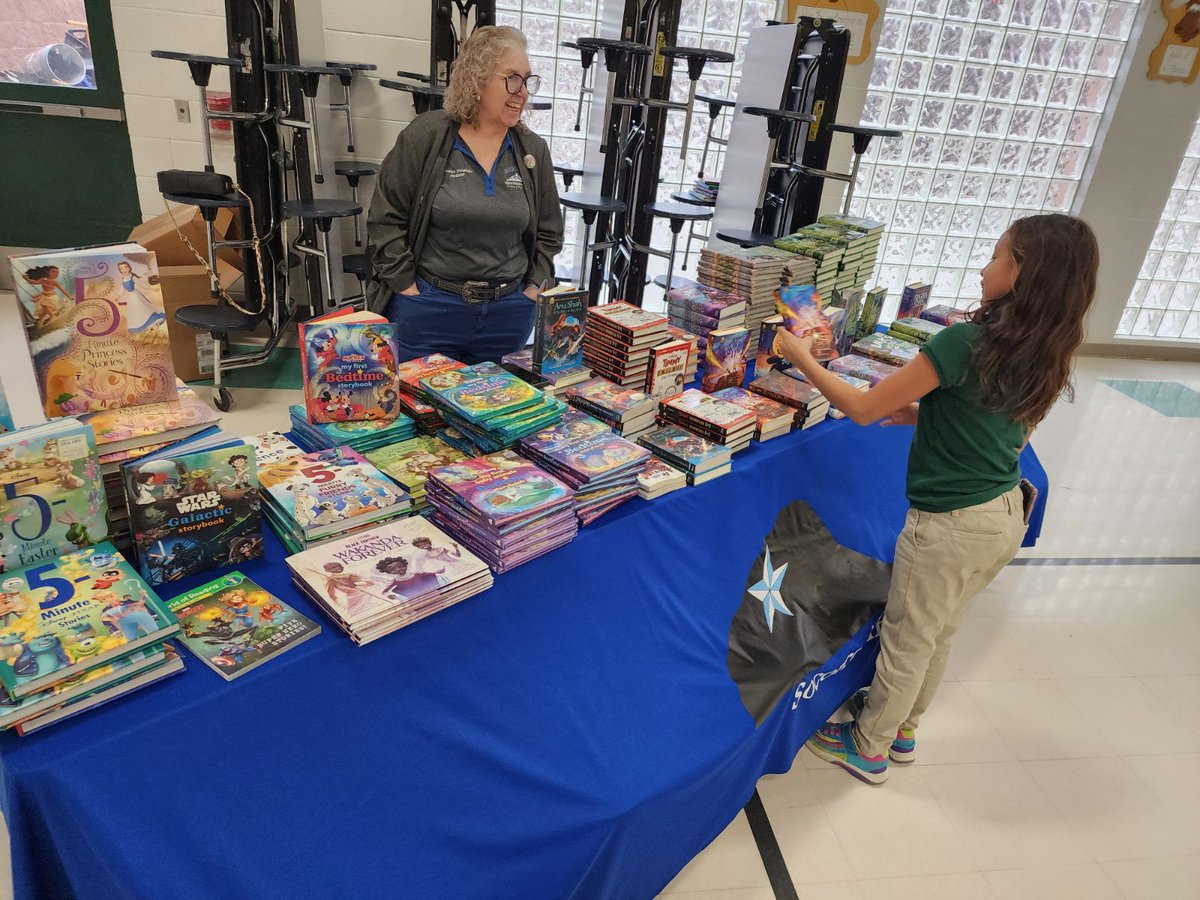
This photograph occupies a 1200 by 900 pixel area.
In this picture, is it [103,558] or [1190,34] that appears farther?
[1190,34]

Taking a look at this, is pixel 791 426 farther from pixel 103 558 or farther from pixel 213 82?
pixel 213 82

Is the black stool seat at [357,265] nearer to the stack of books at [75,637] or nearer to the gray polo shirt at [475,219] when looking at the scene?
the gray polo shirt at [475,219]

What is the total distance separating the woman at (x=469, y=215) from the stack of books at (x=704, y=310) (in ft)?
1.82

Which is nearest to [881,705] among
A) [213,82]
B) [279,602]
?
[279,602]

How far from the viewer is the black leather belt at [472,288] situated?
2.71 m

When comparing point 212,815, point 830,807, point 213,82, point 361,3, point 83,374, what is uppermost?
point 361,3

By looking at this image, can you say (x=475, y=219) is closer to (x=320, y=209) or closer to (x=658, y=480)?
(x=658, y=480)

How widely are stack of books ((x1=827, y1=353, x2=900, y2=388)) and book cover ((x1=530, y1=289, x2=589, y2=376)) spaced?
38.7 inches

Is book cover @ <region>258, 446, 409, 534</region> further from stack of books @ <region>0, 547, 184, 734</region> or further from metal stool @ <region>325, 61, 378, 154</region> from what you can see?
metal stool @ <region>325, 61, 378, 154</region>

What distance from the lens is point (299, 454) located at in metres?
1.77

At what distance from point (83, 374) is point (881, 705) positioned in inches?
87.6

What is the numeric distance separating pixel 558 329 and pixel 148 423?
1.10 m

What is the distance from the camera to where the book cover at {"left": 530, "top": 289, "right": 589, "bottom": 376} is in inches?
87.0

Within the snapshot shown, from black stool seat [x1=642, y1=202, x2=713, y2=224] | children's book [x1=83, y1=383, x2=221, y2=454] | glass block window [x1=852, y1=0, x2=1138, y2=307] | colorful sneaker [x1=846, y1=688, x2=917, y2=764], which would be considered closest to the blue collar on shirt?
children's book [x1=83, y1=383, x2=221, y2=454]
